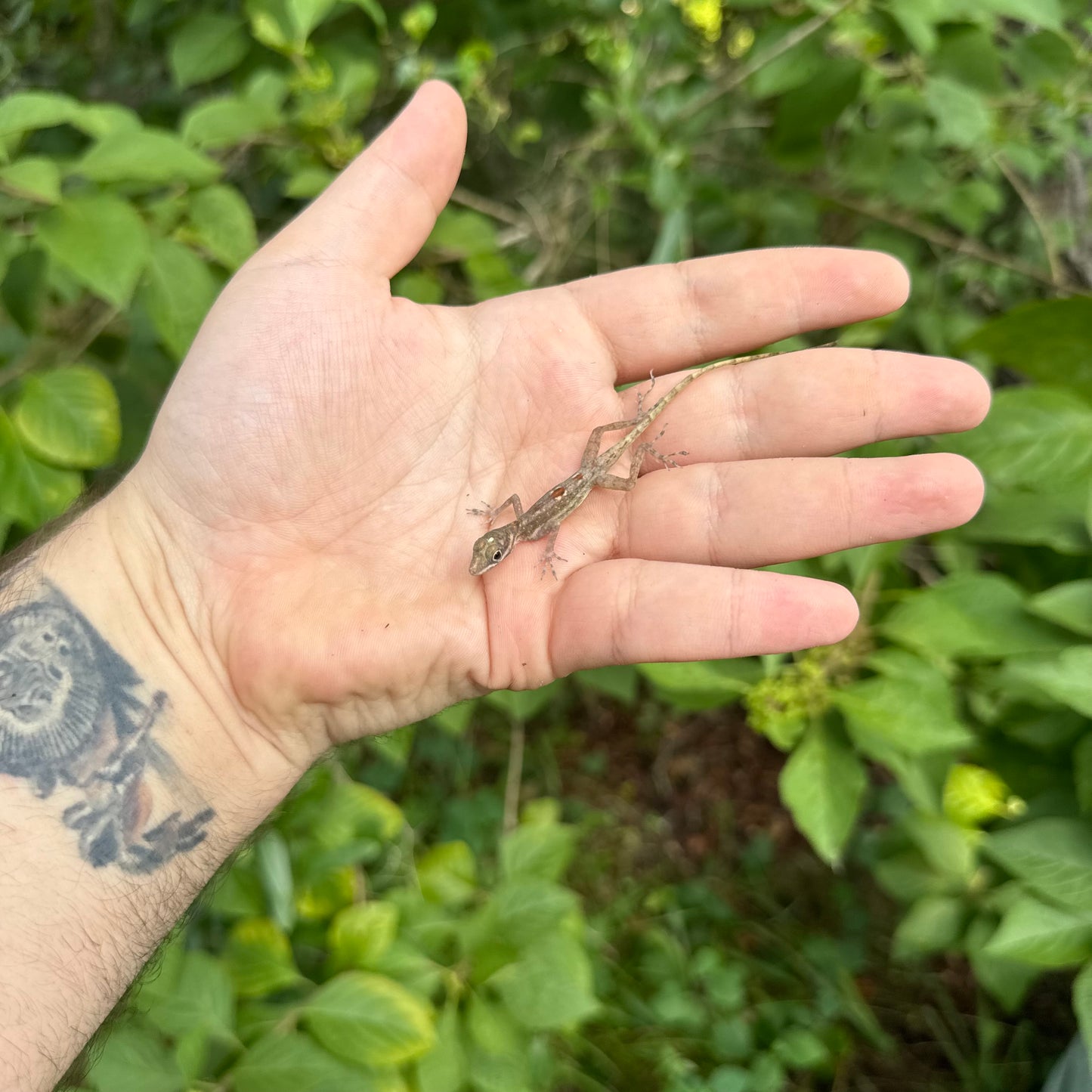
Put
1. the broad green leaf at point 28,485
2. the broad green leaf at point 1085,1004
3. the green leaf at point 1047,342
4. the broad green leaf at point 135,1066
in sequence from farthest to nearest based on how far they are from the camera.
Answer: the green leaf at point 1047,342
the broad green leaf at point 28,485
the broad green leaf at point 135,1066
the broad green leaf at point 1085,1004

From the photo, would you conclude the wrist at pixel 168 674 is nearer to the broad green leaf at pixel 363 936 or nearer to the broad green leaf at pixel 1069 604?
the broad green leaf at pixel 363 936

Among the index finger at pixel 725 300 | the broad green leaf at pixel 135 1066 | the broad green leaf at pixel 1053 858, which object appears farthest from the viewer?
the index finger at pixel 725 300

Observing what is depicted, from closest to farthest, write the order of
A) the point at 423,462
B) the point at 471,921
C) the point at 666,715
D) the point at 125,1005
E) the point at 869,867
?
the point at 125,1005
the point at 471,921
the point at 423,462
the point at 869,867
the point at 666,715

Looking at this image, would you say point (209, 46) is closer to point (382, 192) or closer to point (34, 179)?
point (382, 192)

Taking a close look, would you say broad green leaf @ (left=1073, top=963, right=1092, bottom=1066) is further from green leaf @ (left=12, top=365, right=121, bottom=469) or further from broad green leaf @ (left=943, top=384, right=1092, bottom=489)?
green leaf @ (left=12, top=365, right=121, bottom=469)

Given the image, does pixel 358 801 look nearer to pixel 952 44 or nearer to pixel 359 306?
pixel 359 306

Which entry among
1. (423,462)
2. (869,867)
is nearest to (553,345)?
(423,462)

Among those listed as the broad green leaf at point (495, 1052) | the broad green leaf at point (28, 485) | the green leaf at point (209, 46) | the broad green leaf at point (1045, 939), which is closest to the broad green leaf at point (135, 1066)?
the broad green leaf at point (495, 1052)
